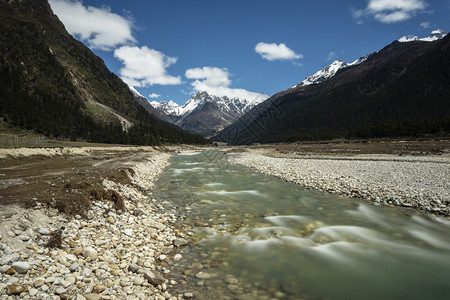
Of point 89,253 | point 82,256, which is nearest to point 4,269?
point 82,256

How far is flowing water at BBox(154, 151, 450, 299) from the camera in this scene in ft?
23.0

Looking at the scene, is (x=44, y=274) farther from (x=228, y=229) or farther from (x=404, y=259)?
(x=404, y=259)

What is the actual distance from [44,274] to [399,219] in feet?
53.1

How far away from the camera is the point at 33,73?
13325 centimetres

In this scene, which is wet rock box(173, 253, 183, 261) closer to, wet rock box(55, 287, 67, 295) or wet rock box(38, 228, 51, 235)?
wet rock box(55, 287, 67, 295)

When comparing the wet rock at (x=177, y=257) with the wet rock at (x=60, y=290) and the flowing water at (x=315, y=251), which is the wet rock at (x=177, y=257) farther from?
the wet rock at (x=60, y=290)

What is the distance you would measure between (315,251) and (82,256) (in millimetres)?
8848

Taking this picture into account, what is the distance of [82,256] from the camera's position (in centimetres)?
699

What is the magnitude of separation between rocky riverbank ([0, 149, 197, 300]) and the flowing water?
3.86 ft

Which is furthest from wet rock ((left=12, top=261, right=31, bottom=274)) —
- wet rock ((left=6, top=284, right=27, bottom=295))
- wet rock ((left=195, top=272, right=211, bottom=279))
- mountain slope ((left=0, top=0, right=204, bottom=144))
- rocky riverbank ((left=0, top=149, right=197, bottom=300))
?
mountain slope ((left=0, top=0, right=204, bottom=144))

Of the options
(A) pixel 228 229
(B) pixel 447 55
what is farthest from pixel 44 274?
(B) pixel 447 55

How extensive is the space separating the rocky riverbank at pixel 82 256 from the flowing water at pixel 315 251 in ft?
3.86

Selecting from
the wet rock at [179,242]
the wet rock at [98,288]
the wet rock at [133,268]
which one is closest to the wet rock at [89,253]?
the wet rock at [133,268]

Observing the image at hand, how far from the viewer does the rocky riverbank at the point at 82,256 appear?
5.39 m
